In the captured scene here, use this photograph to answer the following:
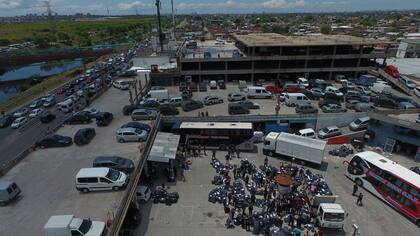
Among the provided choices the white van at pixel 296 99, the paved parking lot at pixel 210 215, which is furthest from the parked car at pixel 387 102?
the paved parking lot at pixel 210 215

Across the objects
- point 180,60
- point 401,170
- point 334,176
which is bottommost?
point 334,176

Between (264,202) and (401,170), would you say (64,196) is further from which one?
(401,170)

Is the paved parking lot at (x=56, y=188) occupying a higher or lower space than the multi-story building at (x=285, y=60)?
lower

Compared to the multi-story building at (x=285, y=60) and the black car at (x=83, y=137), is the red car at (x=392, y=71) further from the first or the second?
the black car at (x=83, y=137)

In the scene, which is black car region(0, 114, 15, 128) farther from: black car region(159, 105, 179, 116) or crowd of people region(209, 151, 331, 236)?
crowd of people region(209, 151, 331, 236)

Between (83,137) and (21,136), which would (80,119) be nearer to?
(83,137)

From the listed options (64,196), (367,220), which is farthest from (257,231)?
(64,196)

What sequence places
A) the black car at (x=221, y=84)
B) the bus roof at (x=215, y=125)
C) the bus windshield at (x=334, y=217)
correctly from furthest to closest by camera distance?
1. the black car at (x=221, y=84)
2. the bus roof at (x=215, y=125)
3. the bus windshield at (x=334, y=217)
